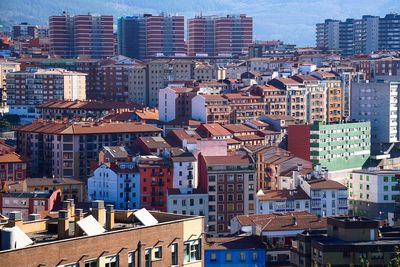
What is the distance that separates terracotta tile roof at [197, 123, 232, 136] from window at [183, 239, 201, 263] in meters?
40.6

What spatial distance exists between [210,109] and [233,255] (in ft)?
98.9

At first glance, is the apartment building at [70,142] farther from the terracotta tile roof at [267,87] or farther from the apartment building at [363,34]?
the apartment building at [363,34]

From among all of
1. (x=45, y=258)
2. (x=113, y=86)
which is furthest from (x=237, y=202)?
(x=113, y=86)

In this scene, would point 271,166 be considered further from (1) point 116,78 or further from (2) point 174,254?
(1) point 116,78

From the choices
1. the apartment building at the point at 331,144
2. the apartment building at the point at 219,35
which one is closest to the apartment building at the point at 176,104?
the apartment building at the point at 331,144

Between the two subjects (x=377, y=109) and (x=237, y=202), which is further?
(x=377, y=109)

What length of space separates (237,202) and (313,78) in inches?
1016

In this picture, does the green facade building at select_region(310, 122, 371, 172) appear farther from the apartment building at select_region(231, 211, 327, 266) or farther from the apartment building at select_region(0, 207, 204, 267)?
the apartment building at select_region(0, 207, 204, 267)

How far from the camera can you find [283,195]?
40.8 m

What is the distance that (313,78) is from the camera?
65.9 meters

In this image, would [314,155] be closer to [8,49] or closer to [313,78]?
[313,78]

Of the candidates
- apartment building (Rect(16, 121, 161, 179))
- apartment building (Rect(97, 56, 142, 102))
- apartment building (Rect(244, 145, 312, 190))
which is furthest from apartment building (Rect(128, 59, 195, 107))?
apartment building (Rect(244, 145, 312, 190))

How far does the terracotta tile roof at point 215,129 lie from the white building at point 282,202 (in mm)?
12826

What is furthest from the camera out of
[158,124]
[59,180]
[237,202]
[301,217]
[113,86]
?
[113,86]
